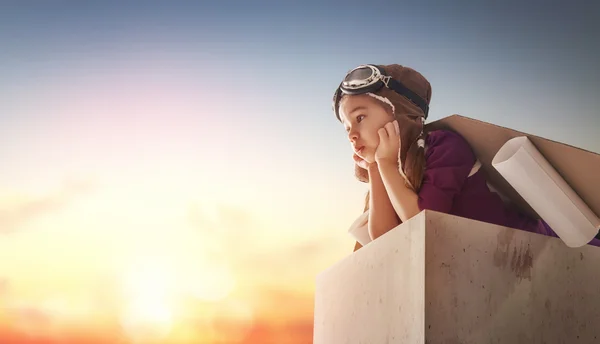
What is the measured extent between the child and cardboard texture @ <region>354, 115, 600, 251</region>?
2cm

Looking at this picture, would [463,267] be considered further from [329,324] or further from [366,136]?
[366,136]

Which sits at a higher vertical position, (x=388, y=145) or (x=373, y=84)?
(x=373, y=84)

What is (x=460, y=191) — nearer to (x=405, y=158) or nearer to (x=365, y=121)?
(x=405, y=158)

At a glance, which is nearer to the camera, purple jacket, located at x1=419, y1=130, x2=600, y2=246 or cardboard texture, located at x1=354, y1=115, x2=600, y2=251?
cardboard texture, located at x1=354, y1=115, x2=600, y2=251

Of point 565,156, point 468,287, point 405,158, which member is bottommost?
point 468,287

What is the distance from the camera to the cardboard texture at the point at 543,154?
49.9 inches

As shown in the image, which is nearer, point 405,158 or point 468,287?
point 468,287

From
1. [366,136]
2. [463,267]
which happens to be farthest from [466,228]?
Answer: [366,136]

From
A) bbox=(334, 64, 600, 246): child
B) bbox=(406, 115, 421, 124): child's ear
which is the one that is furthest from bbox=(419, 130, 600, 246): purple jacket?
bbox=(406, 115, 421, 124): child's ear

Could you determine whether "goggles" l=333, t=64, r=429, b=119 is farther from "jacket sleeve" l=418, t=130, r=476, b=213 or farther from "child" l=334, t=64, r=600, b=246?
"jacket sleeve" l=418, t=130, r=476, b=213

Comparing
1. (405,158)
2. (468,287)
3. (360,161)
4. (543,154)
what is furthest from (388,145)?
(468,287)

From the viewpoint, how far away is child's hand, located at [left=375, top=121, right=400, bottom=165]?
1538 millimetres

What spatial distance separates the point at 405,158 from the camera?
152 cm

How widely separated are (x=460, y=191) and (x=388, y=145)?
199mm
